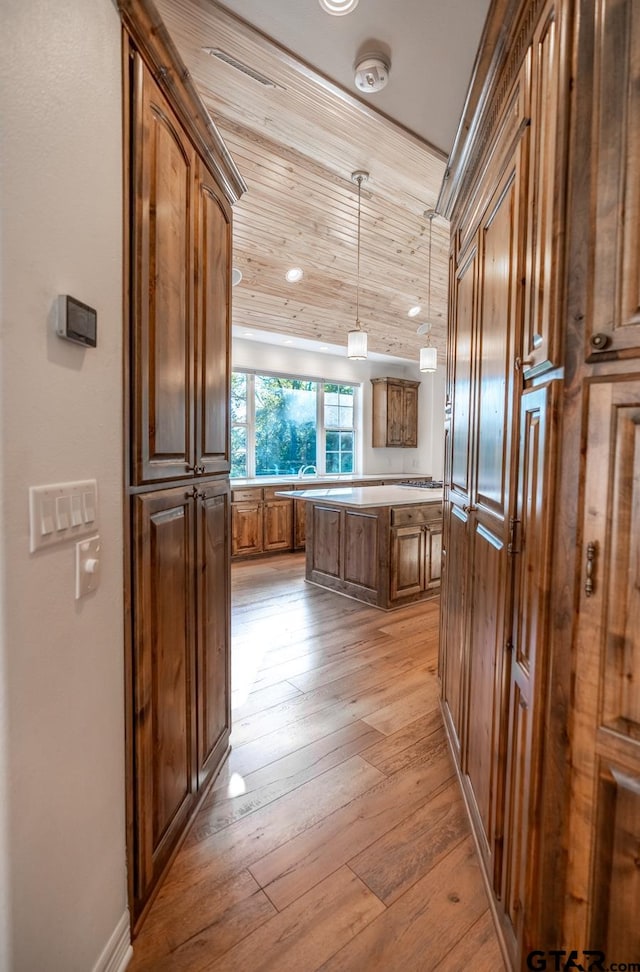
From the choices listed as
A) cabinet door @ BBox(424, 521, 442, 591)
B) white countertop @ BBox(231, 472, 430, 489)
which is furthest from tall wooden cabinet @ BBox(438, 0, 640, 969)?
white countertop @ BBox(231, 472, 430, 489)

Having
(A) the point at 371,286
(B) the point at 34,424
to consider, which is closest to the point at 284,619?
(B) the point at 34,424

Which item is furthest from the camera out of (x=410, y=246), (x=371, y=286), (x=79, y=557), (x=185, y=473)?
(x=371, y=286)

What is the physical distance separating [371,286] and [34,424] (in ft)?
16.8

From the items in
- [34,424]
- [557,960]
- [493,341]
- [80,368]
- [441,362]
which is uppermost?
[441,362]

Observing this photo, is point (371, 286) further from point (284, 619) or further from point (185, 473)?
point (185, 473)

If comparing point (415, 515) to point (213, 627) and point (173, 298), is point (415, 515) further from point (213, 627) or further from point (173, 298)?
point (173, 298)

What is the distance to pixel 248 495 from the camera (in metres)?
5.90

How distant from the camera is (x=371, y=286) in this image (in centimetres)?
531

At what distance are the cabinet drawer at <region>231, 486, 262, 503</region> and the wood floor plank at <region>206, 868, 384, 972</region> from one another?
182 inches

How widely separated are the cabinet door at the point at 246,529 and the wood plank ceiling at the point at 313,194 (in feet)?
7.36

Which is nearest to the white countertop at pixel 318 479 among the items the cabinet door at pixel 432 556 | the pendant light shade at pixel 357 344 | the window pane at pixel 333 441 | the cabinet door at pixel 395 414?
the window pane at pixel 333 441

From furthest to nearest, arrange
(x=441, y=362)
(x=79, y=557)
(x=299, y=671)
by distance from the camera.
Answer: (x=441, y=362), (x=299, y=671), (x=79, y=557)

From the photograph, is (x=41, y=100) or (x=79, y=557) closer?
(x=41, y=100)

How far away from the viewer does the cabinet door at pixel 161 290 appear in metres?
1.20
